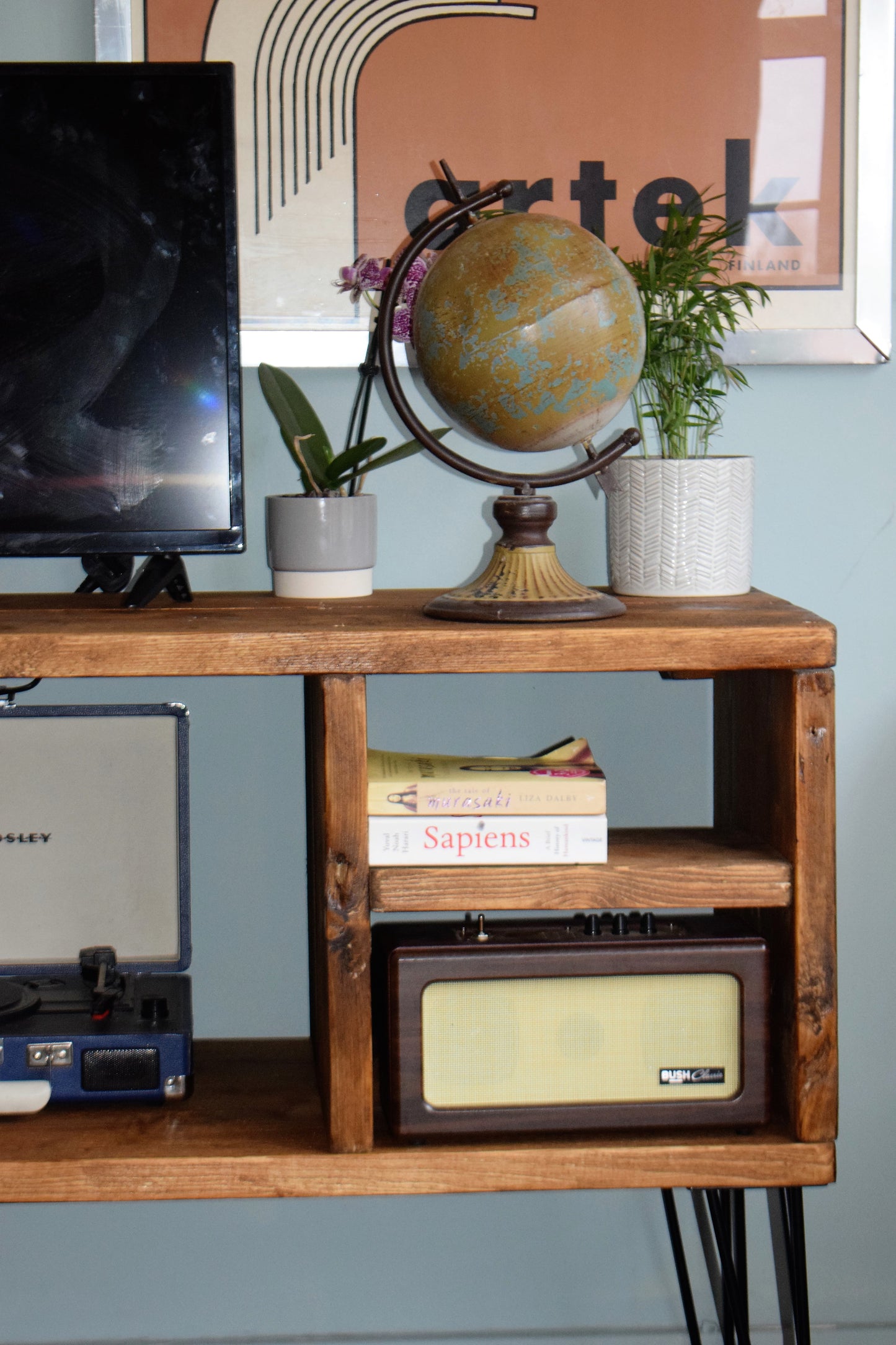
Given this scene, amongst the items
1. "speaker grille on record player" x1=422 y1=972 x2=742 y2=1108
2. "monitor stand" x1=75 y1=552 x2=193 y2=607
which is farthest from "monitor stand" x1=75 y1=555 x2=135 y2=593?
"speaker grille on record player" x1=422 y1=972 x2=742 y2=1108

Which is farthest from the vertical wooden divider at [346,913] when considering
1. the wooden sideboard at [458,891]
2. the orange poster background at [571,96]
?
the orange poster background at [571,96]

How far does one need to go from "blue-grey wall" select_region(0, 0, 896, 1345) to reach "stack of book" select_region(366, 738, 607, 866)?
1.34ft

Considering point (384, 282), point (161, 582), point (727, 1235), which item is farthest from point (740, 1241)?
point (384, 282)

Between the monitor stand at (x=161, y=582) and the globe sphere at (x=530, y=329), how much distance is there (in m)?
0.33

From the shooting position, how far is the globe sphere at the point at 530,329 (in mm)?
1067

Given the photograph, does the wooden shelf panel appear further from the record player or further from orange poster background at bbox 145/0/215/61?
orange poster background at bbox 145/0/215/61

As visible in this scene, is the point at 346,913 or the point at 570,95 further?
the point at 570,95

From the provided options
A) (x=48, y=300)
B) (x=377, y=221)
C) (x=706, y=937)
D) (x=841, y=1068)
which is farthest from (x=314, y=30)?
(x=841, y=1068)

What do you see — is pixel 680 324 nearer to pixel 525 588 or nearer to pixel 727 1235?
pixel 525 588

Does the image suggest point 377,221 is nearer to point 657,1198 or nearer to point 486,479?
point 486,479

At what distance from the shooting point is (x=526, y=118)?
4.55ft

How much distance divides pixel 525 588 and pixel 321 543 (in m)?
0.23

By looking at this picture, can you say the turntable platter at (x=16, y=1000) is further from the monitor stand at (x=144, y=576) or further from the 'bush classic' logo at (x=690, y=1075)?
the 'bush classic' logo at (x=690, y=1075)

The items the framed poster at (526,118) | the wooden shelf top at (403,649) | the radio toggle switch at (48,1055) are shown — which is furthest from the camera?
the framed poster at (526,118)
